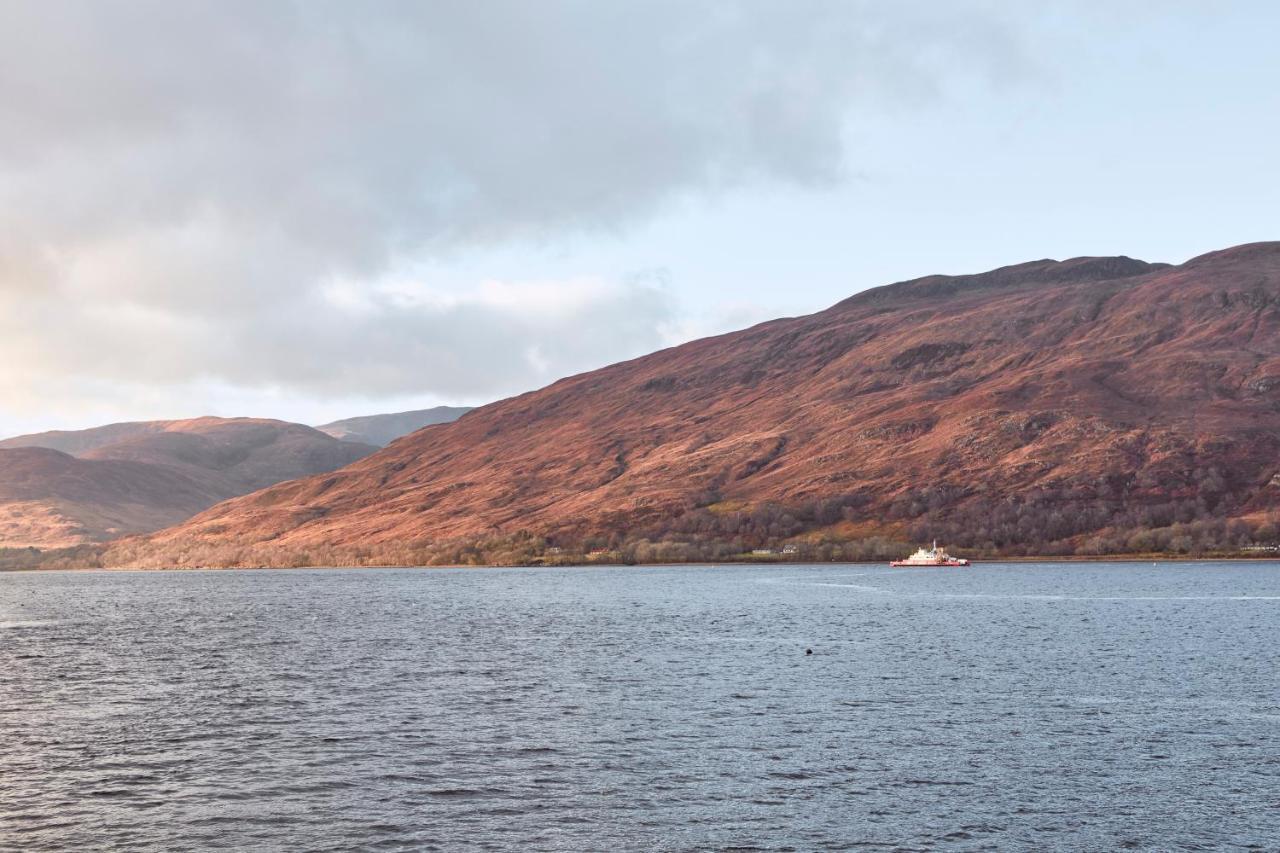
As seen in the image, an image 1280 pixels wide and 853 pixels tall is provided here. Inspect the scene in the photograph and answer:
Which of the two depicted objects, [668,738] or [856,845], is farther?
[668,738]

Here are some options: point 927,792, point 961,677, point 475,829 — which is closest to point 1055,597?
point 961,677

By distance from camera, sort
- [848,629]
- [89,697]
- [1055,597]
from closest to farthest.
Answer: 1. [89,697]
2. [848,629]
3. [1055,597]

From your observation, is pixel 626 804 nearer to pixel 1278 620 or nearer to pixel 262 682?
pixel 262 682

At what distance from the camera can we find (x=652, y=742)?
6269cm

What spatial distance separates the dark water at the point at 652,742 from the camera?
150 feet

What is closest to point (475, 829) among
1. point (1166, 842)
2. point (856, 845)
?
point (856, 845)

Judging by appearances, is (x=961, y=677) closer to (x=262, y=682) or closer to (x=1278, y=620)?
(x=262, y=682)

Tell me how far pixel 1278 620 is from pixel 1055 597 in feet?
168

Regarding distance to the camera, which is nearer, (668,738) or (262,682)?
(668,738)

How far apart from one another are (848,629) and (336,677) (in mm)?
61325

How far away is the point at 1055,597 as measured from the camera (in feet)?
616

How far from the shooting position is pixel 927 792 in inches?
2013

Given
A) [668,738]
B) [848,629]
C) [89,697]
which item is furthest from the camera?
[848,629]

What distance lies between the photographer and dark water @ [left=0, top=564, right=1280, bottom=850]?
4584 centimetres
